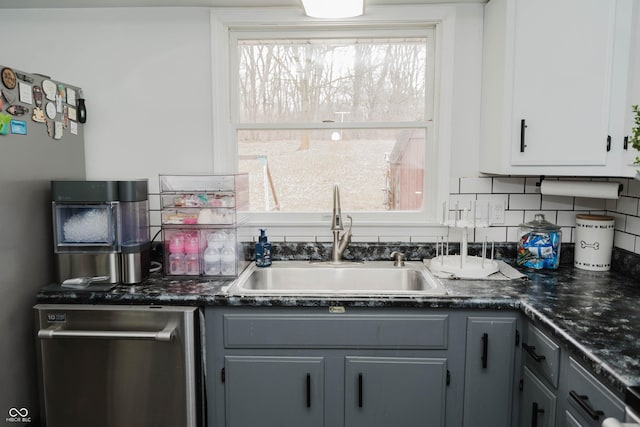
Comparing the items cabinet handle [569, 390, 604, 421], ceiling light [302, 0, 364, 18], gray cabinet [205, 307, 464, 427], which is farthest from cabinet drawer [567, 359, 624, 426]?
ceiling light [302, 0, 364, 18]

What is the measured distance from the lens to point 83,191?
6.41 feet

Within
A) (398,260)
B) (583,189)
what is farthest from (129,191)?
(583,189)

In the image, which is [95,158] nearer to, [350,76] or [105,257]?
[105,257]

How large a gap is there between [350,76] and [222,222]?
1018 mm

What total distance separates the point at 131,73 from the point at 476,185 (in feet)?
6.19

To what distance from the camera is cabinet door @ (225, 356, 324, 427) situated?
1828 mm

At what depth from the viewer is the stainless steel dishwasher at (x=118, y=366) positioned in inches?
71.4

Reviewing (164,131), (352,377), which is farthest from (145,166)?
(352,377)

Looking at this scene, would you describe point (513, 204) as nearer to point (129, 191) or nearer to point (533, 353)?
Result: point (533, 353)

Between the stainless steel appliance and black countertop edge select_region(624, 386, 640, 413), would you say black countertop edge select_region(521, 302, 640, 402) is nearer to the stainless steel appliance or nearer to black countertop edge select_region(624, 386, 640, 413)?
black countertop edge select_region(624, 386, 640, 413)

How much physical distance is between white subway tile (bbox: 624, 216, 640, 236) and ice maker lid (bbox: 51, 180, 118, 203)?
7.61ft

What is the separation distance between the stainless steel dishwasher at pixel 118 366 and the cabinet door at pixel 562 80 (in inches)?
64.1

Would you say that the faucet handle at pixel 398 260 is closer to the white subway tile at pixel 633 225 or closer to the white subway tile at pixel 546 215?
the white subway tile at pixel 546 215

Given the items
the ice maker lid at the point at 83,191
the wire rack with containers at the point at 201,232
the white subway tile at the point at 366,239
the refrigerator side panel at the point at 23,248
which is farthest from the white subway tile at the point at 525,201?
the refrigerator side panel at the point at 23,248
